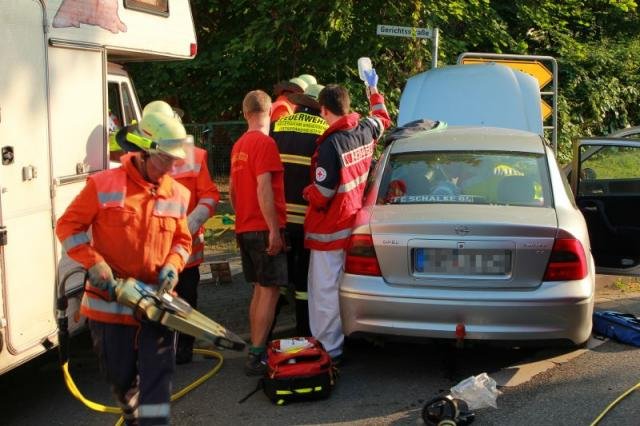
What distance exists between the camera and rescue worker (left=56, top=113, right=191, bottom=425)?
11.3 feet

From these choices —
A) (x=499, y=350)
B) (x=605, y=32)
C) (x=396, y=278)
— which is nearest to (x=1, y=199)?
(x=396, y=278)

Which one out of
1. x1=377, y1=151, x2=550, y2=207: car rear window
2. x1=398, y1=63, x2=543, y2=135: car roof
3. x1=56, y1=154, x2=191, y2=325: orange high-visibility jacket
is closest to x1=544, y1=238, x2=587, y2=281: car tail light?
x1=377, y1=151, x2=550, y2=207: car rear window

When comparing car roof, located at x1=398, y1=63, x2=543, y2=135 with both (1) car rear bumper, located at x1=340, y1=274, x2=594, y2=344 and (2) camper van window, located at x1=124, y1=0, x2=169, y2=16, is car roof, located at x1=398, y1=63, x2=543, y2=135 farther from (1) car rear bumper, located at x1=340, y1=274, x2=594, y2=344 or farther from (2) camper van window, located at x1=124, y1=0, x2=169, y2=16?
(1) car rear bumper, located at x1=340, y1=274, x2=594, y2=344

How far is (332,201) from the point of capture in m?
5.16

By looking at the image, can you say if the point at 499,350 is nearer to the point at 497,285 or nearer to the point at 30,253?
the point at 497,285

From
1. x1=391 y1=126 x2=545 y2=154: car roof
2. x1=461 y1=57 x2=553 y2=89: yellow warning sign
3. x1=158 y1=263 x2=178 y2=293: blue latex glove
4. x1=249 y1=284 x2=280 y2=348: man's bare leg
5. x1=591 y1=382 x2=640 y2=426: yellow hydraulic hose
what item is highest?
x1=461 y1=57 x2=553 y2=89: yellow warning sign

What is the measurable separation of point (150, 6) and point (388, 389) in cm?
340

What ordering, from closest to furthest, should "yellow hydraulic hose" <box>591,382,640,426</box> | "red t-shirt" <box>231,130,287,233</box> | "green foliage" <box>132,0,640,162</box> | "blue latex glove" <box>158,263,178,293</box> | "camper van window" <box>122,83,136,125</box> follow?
1. "blue latex glove" <box>158,263,178,293</box>
2. "yellow hydraulic hose" <box>591,382,640,426</box>
3. "red t-shirt" <box>231,130,287,233</box>
4. "camper van window" <box>122,83,136,125</box>
5. "green foliage" <box>132,0,640,162</box>

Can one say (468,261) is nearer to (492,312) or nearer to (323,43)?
(492,312)

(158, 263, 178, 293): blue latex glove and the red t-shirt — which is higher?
the red t-shirt

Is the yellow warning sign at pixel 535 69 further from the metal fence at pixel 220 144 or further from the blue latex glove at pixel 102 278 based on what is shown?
the blue latex glove at pixel 102 278

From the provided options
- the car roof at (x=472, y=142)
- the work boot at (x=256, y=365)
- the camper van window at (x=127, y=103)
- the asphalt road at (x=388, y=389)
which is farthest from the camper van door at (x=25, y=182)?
the car roof at (x=472, y=142)

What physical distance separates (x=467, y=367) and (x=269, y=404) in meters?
1.48

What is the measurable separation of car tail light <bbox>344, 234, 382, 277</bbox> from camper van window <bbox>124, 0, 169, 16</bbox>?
2402mm
